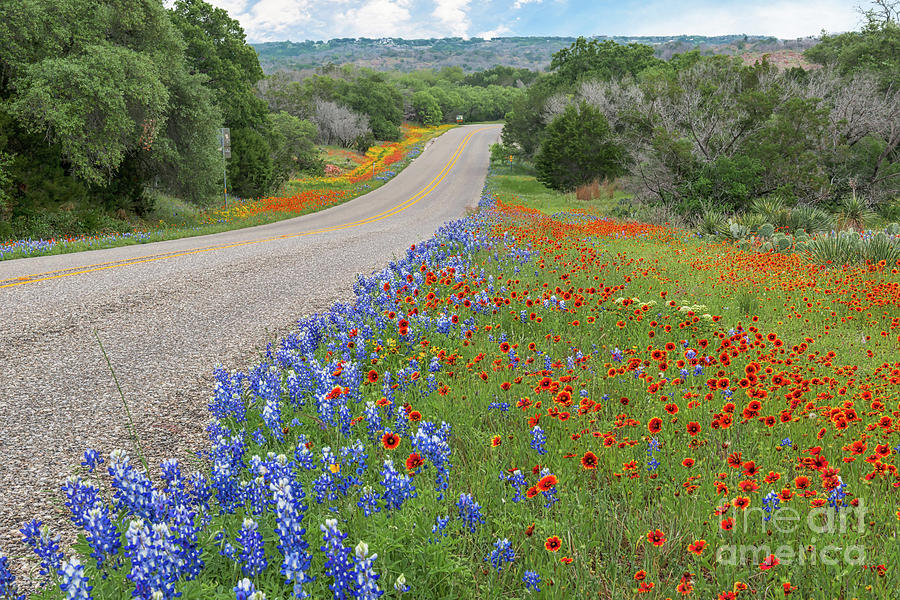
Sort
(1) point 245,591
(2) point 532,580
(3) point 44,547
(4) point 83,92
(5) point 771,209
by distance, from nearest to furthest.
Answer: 1. (1) point 245,591
2. (3) point 44,547
3. (2) point 532,580
4. (4) point 83,92
5. (5) point 771,209

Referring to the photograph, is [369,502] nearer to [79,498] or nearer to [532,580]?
[532,580]

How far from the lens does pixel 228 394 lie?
3.65 metres

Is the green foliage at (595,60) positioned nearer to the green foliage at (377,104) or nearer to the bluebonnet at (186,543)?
the green foliage at (377,104)

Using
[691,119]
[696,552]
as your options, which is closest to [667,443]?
[696,552]

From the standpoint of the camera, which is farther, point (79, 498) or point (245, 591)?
point (79, 498)

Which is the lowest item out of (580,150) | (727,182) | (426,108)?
(727,182)

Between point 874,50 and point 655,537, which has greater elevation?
point 874,50

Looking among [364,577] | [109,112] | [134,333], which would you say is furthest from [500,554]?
[109,112]

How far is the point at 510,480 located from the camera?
9.69 feet

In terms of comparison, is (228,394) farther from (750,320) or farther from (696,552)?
(750,320)

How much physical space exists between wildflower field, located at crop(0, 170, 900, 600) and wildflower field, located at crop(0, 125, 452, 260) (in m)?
12.2

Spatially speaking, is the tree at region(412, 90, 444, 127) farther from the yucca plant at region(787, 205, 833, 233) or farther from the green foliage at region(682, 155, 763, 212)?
the yucca plant at region(787, 205, 833, 233)

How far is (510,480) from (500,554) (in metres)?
0.58

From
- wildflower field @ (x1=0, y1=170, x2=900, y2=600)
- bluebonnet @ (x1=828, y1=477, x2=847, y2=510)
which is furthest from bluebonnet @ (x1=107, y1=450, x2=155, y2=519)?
bluebonnet @ (x1=828, y1=477, x2=847, y2=510)
